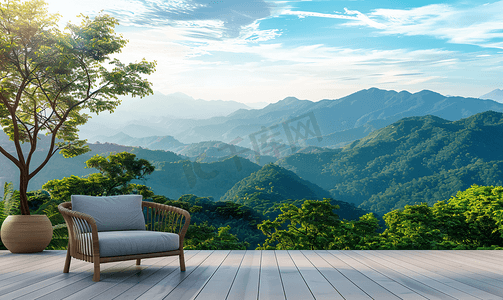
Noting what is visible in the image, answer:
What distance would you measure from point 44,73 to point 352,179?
55953 millimetres

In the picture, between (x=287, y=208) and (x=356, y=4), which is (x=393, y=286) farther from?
(x=356, y=4)

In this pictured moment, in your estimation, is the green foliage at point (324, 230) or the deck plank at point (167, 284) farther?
the green foliage at point (324, 230)

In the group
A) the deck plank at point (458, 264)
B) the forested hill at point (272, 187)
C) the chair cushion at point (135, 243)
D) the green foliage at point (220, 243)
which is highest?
the chair cushion at point (135, 243)

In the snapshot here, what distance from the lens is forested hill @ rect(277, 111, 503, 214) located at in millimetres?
51281

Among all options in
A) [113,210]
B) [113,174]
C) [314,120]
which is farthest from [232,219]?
[314,120]

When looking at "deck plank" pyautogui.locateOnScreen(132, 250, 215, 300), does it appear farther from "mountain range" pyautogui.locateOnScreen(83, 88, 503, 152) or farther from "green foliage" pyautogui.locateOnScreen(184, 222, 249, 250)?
"mountain range" pyautogui.locateOnScreen(83, 88, 503, 152)

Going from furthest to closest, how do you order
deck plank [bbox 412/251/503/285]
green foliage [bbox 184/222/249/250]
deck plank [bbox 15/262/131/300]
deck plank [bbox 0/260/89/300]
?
green foliage [bbox 184/222/249/250], deck plank [bbox 412/251/503/285], deck plank [bbox 0/260/89/300], deck plank [bbox 15/262/131/300]

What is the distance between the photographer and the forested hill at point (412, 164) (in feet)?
168

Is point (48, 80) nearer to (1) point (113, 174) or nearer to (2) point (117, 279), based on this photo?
(2) point (117, 279)

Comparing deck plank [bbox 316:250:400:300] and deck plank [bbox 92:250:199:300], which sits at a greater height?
deck plank [bbox 92:250:199:300]

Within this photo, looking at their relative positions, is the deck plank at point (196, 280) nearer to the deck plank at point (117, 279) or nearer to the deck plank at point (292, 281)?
the deck plank at point (117, 279)

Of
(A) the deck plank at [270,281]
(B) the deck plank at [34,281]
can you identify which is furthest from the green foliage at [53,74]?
(A) the deck plank at [270,281]

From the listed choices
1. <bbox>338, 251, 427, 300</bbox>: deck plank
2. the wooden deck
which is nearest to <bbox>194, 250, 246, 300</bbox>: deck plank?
the wooden deck

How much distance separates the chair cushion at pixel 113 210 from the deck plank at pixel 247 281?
1.17 m
